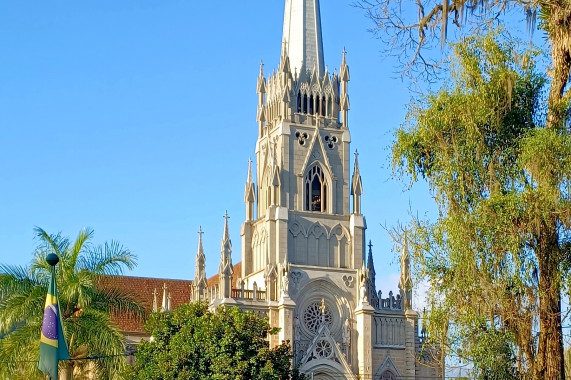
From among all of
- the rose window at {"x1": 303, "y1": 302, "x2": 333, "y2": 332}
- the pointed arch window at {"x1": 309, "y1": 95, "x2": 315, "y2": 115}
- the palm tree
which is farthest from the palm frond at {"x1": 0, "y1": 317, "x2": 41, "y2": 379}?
the pointed arch window at {"x1": 309, "y1": 95, "x2": 315, "y2": 115}

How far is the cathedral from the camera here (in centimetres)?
5984

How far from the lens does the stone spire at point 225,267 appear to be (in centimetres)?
5888

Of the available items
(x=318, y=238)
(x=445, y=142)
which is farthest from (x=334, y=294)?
(x=445, y=142)

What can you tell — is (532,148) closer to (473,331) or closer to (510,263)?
(510,263)

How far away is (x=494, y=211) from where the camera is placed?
22.6m

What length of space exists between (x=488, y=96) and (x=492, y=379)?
5.97 m

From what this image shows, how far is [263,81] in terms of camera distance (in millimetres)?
65938

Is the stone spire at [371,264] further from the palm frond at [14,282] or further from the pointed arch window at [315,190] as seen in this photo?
the palm frond at [14,282]

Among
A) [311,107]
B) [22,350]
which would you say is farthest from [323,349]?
[22,350]

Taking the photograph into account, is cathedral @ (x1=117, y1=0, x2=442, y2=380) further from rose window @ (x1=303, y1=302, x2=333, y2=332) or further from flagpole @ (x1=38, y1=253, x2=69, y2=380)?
flagpole @ (x1=38, y1=253, x2=69, y2=380)

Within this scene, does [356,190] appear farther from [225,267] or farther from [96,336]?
[96,336]

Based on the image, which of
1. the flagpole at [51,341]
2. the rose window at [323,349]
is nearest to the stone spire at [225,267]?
the rose window at [323,349]

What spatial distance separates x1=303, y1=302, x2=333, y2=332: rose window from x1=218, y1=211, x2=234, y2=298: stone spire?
4.70 m

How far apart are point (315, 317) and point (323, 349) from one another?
1853 millimetres
